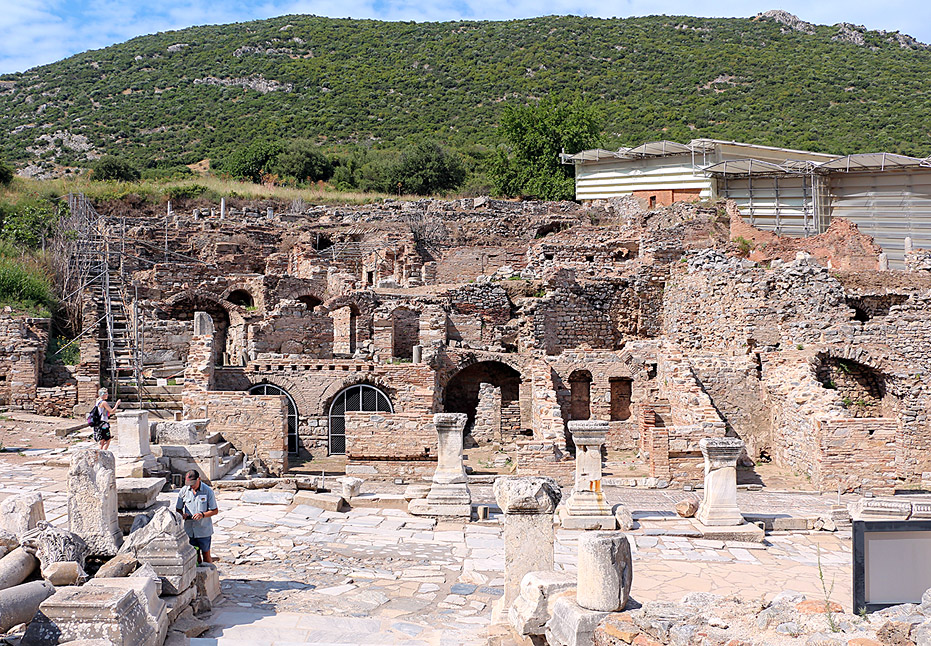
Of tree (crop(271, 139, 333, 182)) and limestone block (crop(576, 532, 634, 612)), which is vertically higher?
tree (crop(271, 139, 333, 182))

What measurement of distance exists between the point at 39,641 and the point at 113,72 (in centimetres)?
7788

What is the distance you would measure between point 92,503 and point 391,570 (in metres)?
3.27

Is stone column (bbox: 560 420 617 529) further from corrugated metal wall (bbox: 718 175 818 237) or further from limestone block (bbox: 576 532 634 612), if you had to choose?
corrugated metal wall (bbox: 718 175 818 237)

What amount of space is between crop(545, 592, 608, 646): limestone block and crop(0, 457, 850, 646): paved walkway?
911mm

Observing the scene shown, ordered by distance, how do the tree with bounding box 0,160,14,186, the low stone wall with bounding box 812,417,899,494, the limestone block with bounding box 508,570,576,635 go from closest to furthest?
the limestone block with bounding box 508,570,576,635
the low stone wall with bounding box 812,417,899,494
the tree with bounding box 0,160,14,186

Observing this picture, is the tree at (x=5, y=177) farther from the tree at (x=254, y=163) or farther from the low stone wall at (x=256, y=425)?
the low stone wall at (x=256, y=425)

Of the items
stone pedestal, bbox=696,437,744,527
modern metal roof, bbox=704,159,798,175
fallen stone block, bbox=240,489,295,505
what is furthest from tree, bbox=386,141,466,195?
stone pedestal, bbox=696,437,744,527

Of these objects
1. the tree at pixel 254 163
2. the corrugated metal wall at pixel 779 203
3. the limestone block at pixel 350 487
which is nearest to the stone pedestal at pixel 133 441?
the limestone block at pixel 350 487

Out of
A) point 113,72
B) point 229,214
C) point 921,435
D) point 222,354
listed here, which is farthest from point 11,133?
point 921,435

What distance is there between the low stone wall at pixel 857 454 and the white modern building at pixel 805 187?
1283cm

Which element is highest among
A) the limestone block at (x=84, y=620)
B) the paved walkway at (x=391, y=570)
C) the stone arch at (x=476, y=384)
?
the stone arch at (x=476, y=384)

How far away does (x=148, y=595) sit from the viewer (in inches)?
257

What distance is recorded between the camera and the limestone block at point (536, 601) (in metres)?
6.91

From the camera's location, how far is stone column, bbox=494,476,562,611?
796cm
